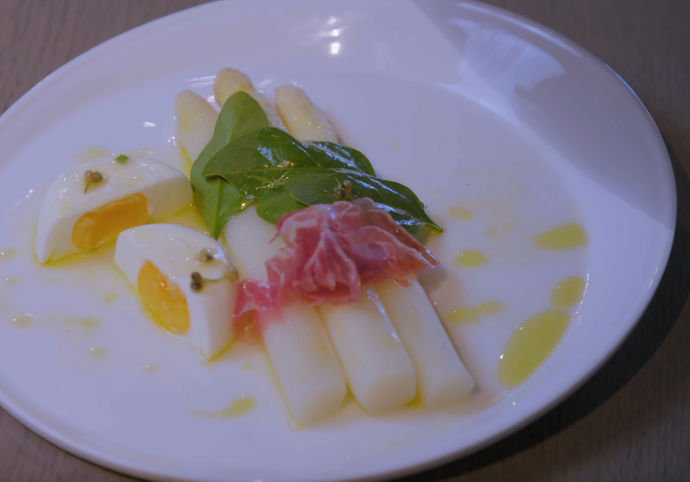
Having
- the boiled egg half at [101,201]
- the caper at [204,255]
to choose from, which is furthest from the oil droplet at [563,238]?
the boiled egg half at [101,201]

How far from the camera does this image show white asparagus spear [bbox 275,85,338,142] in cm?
329

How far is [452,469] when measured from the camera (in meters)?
2.17

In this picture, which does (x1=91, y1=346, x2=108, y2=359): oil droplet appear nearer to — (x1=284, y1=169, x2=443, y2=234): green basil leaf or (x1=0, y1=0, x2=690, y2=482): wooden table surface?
(x1=0, y1=0, x2=690, y2=482): wooden table surface

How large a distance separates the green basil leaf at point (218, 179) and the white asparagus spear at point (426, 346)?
2.97ft

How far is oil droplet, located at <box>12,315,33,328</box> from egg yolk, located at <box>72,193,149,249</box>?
16.5 inches

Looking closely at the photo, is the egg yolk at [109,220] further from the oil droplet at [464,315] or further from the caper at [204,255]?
the oil droplet at [464,315]

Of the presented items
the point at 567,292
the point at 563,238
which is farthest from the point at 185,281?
the point at 563,238

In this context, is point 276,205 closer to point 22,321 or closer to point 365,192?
point 365,192

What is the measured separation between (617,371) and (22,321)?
8.50ft

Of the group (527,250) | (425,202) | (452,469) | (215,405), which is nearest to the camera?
(452,469)

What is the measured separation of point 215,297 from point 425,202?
126 centimetres

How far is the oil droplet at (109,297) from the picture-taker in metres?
2.74

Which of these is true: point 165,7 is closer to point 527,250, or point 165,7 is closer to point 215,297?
point 215,297

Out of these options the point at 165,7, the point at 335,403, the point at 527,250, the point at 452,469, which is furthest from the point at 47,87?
the point at 452,469
